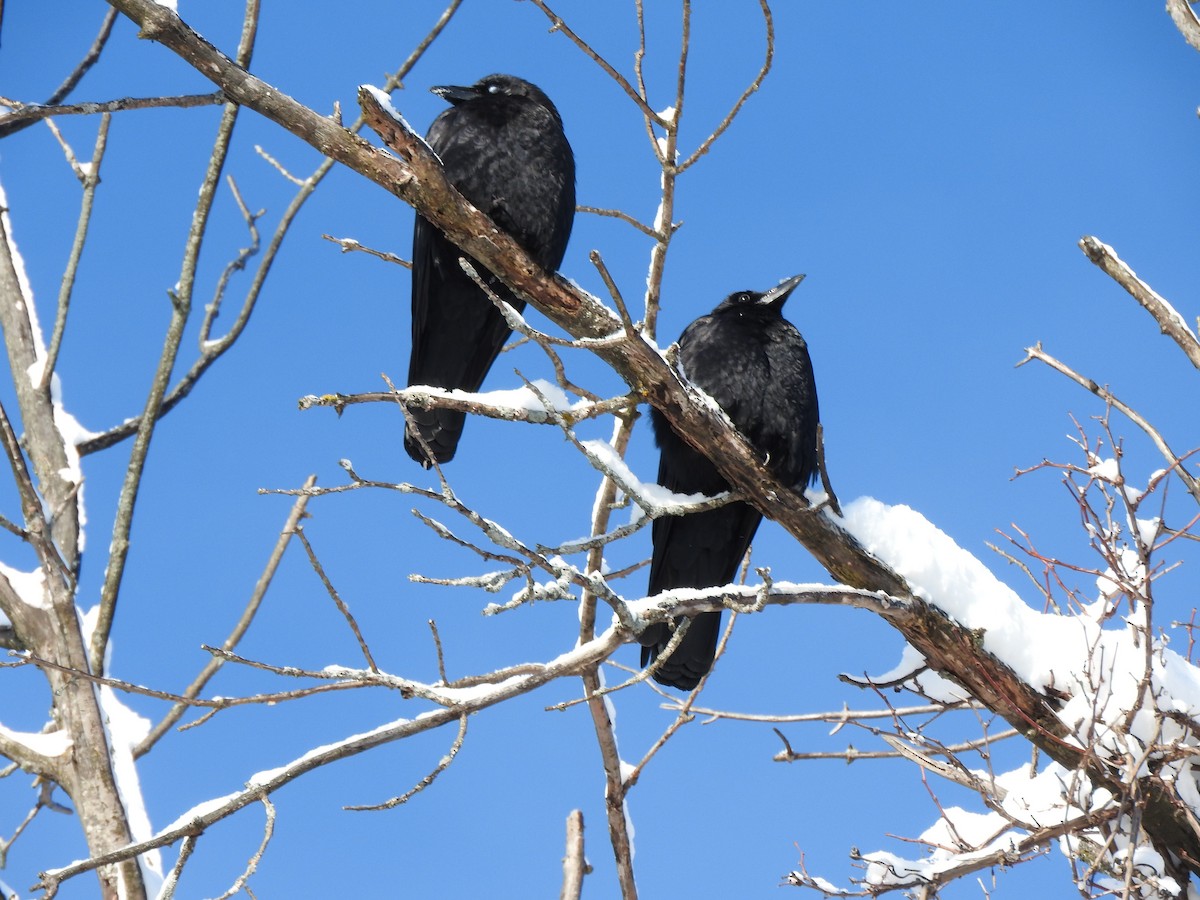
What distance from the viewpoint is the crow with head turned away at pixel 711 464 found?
13.7ft

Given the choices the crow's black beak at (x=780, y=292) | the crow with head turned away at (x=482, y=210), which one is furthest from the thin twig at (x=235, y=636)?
the crow's black beak at (x=780, y=292)

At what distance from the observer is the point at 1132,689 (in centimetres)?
364

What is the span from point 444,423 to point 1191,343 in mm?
2725

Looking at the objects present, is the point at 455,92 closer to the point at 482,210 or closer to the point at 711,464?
the point at 482,210

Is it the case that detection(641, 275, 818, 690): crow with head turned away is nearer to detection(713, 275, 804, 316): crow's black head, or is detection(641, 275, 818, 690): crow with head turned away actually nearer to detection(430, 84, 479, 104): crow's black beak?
detection(713, 275, 804, 316): crow's black head

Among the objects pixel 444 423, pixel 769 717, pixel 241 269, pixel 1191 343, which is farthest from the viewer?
pixel 241 269

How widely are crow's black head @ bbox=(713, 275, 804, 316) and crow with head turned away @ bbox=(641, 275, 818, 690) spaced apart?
190mm

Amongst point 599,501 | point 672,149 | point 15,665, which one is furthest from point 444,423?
point 15,665

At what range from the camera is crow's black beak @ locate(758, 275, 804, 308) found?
15.7 ft

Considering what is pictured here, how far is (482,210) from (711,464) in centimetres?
138

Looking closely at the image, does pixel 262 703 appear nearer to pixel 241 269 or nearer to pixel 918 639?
pixel 918 639

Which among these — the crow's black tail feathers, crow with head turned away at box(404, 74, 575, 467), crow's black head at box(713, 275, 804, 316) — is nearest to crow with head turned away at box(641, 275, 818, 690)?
the crow's black tail feathers

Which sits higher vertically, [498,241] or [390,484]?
[498,241]

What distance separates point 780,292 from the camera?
4789mm
